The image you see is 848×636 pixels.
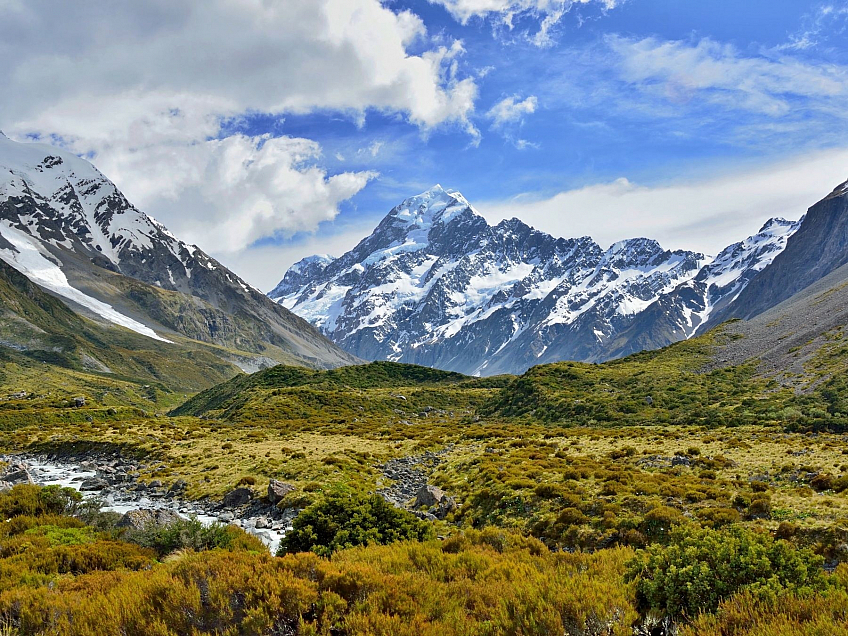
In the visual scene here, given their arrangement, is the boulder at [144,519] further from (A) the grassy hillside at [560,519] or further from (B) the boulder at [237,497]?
(B) the boulder at [237,497]

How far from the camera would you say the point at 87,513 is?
17891 millimetres

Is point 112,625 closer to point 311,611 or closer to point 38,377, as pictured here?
point 311,611

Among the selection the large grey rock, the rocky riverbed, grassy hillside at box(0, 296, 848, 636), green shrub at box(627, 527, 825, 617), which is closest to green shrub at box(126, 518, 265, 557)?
grassy hillside at box(0, 296, 848, 636)

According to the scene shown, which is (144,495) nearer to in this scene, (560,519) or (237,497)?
(237,497)

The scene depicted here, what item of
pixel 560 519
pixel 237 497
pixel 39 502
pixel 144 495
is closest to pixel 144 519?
pixel 39 502

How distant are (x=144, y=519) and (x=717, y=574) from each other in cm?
1688

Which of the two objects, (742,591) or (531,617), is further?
(742,591)

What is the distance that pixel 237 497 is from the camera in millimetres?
25125

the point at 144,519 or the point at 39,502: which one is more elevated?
the point at 39,502

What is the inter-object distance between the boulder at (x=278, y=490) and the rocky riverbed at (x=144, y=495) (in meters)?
0.05

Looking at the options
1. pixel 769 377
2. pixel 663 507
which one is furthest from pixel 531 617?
pixel 769 377

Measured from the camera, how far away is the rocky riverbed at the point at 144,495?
21375mm

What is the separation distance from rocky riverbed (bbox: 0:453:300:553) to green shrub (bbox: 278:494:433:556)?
2.85 meters

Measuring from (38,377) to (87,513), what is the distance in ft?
523
